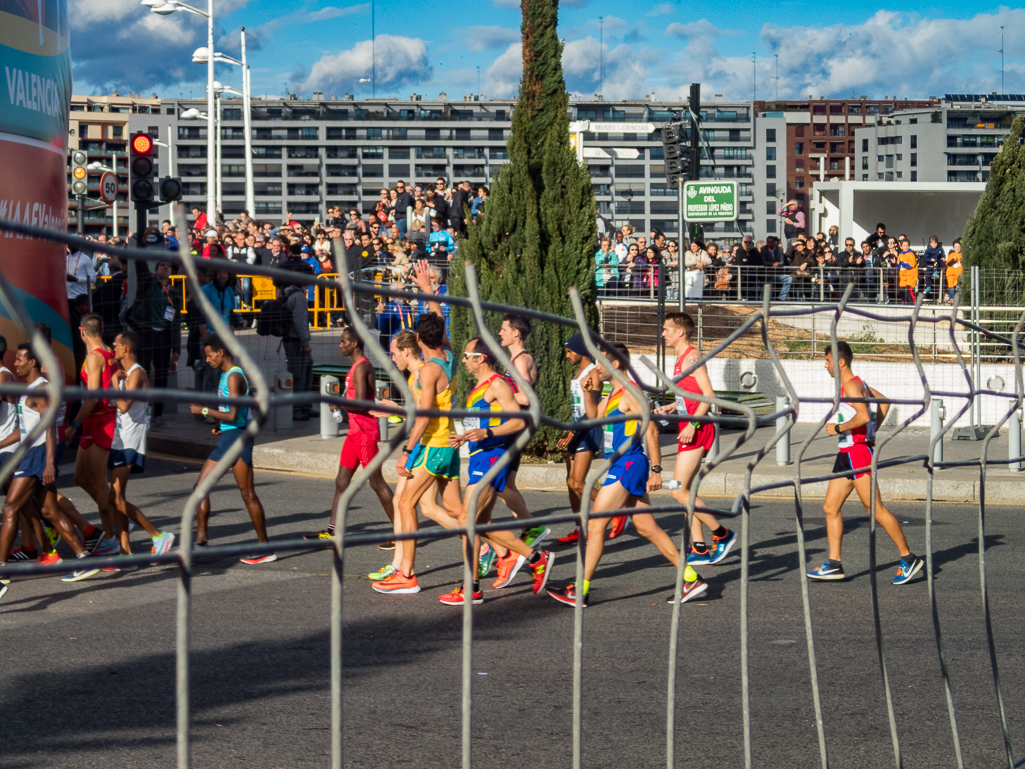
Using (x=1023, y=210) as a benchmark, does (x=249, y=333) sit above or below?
below

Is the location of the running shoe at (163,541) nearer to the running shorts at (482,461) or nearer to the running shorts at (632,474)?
the running shorts at (482,461)

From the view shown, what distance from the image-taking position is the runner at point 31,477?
7.21m

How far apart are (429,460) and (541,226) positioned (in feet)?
20.1

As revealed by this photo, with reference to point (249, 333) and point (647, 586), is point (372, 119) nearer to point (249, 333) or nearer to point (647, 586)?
point (249, 333)

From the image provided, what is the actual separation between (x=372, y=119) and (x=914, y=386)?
131 meters

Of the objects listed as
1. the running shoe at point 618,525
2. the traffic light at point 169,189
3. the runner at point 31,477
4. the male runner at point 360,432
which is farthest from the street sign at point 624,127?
A: the runner at point 31,477

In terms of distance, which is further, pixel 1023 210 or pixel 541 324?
pixel 1023 210

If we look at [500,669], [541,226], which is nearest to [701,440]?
[500,669]

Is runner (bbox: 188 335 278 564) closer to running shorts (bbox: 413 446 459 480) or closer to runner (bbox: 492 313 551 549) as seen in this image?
running shorts (bbox: 413 446 459 480)

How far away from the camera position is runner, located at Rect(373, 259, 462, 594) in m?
7.52

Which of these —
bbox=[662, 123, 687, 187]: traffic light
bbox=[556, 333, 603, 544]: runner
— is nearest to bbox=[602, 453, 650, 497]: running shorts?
bbox=[556, 333, 603, 544]: runner

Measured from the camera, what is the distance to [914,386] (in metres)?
17.5

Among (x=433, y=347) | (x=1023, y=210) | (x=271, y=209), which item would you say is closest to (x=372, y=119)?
(x=271, y=209)

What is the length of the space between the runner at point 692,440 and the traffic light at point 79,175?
18.8 m
